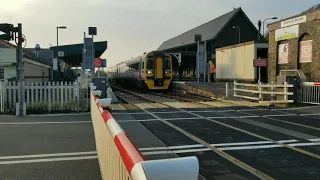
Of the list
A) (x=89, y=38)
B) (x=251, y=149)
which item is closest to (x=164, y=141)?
(x=251, y=149)

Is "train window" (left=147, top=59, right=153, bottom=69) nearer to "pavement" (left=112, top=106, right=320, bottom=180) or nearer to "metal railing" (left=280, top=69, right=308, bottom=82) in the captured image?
"metal railing" (left=280, top=69, right=308, bottom=82)

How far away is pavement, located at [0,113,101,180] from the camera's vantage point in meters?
5.93

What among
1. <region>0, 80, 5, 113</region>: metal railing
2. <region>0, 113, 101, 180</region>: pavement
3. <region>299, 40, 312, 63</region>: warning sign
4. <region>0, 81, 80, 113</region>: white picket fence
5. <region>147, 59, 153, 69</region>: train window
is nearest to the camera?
<region>0, 113, 101, 180</region>: pavement

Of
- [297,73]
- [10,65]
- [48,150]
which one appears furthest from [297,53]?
[48,150]

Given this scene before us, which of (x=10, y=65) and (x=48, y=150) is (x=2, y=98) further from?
(x=10, y=65)

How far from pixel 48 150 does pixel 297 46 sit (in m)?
20.5

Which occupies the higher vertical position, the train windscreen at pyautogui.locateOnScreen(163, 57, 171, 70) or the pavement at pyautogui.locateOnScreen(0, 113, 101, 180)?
the train windscreen at pyautogui.locateOnScreen(163, 57, 171, 70)

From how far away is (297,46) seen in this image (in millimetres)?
24047

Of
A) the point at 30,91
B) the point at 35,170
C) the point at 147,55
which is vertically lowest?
the point at 35,170

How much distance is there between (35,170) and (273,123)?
8.01 m

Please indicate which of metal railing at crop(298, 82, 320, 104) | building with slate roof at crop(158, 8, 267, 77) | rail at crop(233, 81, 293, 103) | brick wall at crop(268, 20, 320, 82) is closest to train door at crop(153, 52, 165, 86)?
brick wall at crop(268, 20, 320, 82)

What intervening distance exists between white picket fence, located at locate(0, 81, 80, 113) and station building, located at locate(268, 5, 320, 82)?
48.5ft

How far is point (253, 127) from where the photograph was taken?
35.4 ft

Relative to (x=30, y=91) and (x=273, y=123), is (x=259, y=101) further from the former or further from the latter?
(x=30, y=91)
